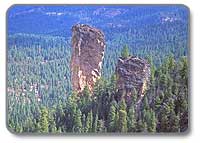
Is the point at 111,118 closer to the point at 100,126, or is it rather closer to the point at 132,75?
the point at 100,126

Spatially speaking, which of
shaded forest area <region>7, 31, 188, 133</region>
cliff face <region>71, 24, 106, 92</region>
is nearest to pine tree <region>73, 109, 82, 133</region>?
shaded forest area <region>7, 31, 188, 133</region>

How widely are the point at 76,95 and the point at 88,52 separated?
176mm

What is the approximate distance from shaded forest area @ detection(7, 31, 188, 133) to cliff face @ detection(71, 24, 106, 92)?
2 cm

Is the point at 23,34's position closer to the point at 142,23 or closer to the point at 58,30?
the point at 58,30

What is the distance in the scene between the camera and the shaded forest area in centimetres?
269

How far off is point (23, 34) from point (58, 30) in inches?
5.5

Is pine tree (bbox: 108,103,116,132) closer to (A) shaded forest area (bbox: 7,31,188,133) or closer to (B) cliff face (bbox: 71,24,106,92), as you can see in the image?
(A) shaded forest area (bbox: 7,31,188,133)

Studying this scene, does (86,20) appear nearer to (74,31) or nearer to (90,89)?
(74,31)

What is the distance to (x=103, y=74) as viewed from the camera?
2.70 metres

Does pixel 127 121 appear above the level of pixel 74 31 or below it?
below

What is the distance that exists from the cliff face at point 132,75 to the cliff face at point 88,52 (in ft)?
0.28
